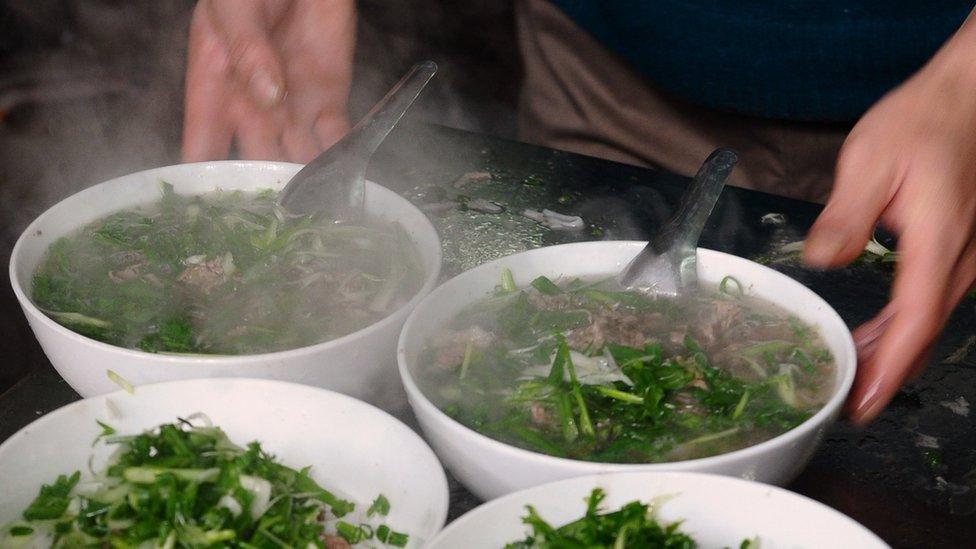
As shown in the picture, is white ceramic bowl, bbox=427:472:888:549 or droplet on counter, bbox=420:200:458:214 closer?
white ceramic bowl, bbox=427:472:888:549

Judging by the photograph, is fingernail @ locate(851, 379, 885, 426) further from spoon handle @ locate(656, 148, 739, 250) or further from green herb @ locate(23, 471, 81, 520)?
green herb @ locate(23, 471, 81, 520)

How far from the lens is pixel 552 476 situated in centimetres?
145

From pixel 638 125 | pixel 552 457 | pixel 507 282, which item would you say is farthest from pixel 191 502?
pixel 638 125

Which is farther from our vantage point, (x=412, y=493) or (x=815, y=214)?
(x=815, y=214)

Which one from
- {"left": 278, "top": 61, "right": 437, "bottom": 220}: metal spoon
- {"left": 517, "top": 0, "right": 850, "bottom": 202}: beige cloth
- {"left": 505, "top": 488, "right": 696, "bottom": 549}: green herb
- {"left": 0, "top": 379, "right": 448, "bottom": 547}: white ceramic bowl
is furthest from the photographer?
{"left": 517, "top": 0, "right": 850, "bottom": 202}: beige cloth

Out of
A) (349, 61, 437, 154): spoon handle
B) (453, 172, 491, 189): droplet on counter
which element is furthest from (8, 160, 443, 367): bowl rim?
(453, 172, 491, 189): droplet on counter

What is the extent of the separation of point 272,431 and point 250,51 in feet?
4.53

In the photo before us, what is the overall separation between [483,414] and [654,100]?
198 cm

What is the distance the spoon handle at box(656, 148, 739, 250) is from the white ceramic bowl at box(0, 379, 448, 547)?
2.46 feet

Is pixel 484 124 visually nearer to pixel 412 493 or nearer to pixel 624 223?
pixel 624 223

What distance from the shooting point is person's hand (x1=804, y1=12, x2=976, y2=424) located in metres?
1.77

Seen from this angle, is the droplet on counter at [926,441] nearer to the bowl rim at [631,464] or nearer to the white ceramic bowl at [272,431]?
the bowl rim at [631,464]

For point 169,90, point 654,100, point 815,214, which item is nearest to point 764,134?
point 654,100

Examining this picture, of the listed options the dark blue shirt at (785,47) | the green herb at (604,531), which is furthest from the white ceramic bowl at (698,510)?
the dark blue shirt at (785,47)
